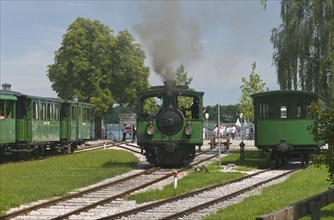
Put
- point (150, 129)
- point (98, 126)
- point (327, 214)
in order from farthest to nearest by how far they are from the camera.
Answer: point (98, 126), point (150, 129), point (327, 214)

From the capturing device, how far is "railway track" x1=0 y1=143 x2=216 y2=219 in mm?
12250

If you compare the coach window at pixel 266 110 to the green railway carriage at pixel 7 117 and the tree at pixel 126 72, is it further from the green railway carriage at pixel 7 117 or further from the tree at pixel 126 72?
the tree at pixel 126 72

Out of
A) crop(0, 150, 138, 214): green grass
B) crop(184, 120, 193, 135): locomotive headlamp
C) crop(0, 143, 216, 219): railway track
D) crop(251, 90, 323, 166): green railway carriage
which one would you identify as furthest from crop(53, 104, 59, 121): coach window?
crop(0, 143, 216, 219): railway track

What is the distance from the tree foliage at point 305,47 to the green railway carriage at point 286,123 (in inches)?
317

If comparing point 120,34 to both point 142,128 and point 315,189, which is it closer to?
point 142,128

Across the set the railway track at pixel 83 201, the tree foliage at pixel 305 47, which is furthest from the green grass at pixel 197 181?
the tree foliage at pixel 305 47

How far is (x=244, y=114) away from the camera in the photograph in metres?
57.7

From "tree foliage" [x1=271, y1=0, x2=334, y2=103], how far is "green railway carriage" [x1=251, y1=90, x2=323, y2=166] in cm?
805

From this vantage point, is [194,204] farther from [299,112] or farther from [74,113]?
[74,113]

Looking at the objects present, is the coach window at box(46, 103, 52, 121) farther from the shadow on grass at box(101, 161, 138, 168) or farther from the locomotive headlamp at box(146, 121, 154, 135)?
the locomotive headlamp at box(146, 121, 154, 135)

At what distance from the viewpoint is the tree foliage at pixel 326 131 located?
10.6 metres

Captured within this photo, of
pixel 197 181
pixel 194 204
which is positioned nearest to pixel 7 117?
pixel 197 181

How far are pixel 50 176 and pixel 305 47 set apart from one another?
18.3 metres

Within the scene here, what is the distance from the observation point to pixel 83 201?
47.5ft
